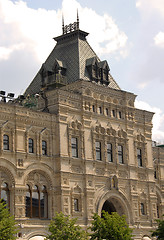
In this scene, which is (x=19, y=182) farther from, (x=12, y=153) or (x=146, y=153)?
(x=146, y=153)

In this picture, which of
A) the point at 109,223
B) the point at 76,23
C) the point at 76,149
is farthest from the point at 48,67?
the point at 109,223

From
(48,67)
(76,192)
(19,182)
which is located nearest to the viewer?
(19,182)

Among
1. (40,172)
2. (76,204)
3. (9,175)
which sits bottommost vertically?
(76,204)

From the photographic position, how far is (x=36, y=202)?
192 ft

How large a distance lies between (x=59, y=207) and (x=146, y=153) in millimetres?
18068

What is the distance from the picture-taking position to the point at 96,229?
5594 centimetres

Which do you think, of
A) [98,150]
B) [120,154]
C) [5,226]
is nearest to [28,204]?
[5,226]

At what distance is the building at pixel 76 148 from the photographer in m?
56.8

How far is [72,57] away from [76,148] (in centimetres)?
1314

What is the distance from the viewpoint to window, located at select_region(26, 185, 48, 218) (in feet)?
189

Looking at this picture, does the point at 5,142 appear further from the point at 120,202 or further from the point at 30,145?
the point at 120,202

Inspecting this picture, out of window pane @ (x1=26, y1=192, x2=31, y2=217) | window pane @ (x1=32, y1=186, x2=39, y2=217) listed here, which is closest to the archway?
window pane @ (x1=32, y1=186, x2=39, y2=217)

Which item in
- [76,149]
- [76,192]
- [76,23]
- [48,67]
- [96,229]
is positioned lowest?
[96,229]

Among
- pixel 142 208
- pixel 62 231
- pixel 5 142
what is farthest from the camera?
pixel 142 208
